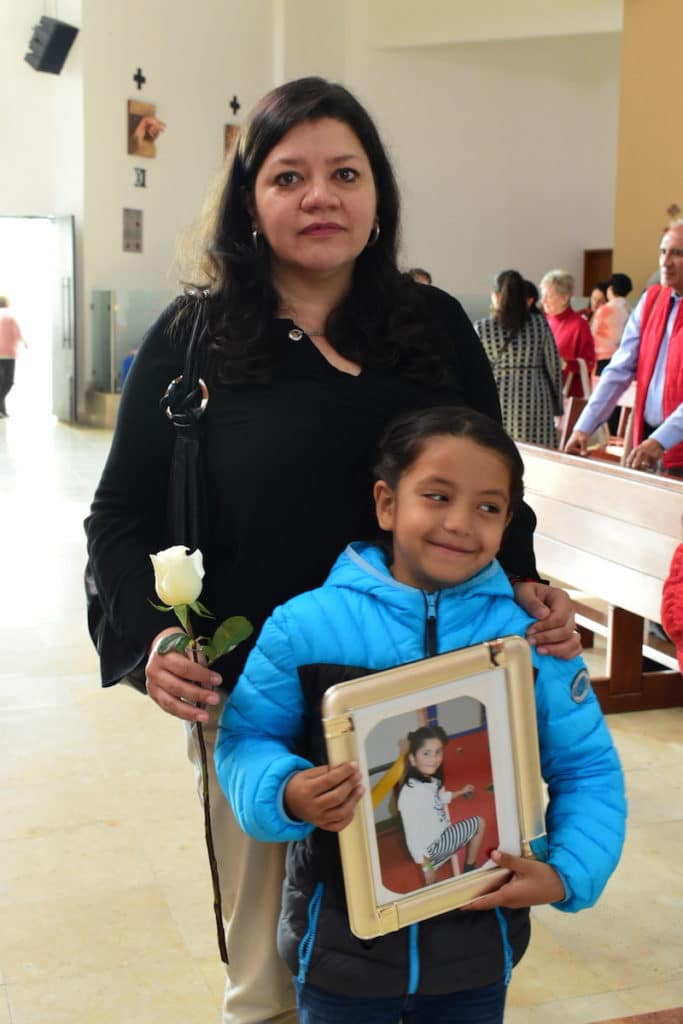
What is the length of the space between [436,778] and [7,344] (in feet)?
51.1

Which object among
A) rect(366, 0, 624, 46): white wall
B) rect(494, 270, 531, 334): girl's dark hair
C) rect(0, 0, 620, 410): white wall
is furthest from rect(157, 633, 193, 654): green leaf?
rect(0, 0, 620, 410): white wall

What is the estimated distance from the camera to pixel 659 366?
508 cm

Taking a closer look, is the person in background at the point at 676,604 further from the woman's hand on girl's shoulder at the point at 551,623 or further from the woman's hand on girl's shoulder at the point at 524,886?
the woman's hand on girl's shoulder at the point at 524,886

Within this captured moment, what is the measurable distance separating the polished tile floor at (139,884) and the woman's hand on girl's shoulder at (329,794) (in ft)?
4.65

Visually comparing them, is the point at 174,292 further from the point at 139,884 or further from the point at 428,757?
the point at 428,757

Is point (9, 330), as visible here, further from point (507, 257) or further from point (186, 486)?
point (186, 486)

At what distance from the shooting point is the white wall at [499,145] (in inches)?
715

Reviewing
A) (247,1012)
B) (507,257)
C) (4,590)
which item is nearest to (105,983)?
(247,1012)

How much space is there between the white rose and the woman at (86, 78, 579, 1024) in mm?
184

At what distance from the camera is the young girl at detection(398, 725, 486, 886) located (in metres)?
1.55

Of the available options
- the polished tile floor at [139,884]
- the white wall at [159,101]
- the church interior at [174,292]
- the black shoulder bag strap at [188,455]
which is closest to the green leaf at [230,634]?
the black shoulder bag strap at [188,455]

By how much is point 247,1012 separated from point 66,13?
54.2 feet

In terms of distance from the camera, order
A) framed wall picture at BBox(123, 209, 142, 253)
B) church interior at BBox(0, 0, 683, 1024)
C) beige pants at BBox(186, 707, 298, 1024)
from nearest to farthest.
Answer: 1. beige pants at BBox(186, 707, 298, 1024)
2. church interior at BBox(0, 0, 683, 1024)
3. framed wall picture at BBox(123, 209, 142, 253)

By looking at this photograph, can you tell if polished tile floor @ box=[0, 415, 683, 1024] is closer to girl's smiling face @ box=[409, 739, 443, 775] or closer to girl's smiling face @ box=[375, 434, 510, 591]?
girl's smiling face @ box=[409, 739, 443, 775]
